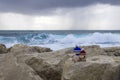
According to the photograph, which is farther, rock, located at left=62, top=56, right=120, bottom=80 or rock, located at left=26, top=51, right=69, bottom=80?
rock, located at left=26, top=51, right=69, bottom=80

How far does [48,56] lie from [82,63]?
1.63m

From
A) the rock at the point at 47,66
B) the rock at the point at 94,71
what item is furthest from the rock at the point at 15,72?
the rock at the point at 47,66

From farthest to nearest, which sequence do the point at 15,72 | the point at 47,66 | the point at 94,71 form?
the point at 47,66, the point at 15,72, the point at 94,71

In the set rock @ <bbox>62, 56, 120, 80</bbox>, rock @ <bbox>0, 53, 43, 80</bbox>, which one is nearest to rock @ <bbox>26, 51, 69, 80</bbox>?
rock @ <bbox>0, 53, 43, 80</bbox>

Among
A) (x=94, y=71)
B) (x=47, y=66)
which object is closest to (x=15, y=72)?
(x=47, y=66)

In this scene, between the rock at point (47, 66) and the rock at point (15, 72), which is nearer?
the rock at point (15, 72)

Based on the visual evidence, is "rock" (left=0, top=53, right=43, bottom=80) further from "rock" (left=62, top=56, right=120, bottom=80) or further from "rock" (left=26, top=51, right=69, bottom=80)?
"rock" (left=26, top=51, right=69, bottom=80)

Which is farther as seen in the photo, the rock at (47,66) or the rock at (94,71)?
the rock at (47,66)

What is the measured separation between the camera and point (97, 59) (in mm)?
6512

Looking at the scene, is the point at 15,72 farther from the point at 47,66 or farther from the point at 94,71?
the point at 94,71

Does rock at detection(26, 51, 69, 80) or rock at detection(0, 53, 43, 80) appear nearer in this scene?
rock at detection(0, 53, 43, 80)

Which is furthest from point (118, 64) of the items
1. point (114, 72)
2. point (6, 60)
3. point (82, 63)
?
point (6, 60)

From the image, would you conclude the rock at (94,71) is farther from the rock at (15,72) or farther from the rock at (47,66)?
the rock at (47,66)

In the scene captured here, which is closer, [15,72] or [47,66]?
[15,72]
